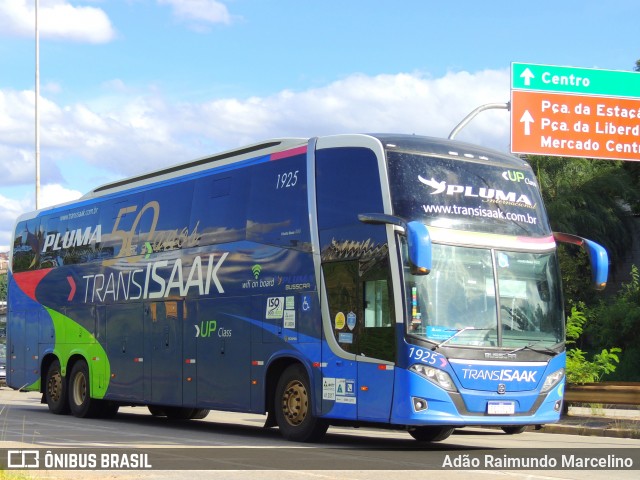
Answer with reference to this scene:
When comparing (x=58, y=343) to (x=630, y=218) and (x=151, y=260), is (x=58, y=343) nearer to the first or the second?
(x=151, y=260)

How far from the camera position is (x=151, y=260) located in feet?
65.4

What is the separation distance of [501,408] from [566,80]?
38.1ft

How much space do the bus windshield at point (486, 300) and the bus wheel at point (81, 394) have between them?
33.0 feet

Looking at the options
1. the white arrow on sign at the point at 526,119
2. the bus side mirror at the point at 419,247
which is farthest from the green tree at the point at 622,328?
the bus side mirror at the point at 419,247

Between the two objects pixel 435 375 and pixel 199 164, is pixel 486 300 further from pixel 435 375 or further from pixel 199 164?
pixel 199 164

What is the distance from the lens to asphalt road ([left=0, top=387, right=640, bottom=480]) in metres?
11.7

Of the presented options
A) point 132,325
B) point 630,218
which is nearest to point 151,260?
point 132,325

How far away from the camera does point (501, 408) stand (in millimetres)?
14367

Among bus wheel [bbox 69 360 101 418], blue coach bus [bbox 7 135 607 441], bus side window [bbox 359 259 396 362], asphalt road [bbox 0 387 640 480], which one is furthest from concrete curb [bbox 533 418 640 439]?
bus wheel [bbox 69 360 101 418]

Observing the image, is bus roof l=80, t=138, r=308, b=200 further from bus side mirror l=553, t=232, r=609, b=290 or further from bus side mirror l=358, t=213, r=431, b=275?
bus side mirror l=553, t=232, r=609, b=290

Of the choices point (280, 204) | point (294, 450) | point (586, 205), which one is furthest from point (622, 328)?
point (294, 450)

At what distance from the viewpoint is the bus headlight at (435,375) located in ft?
45.8

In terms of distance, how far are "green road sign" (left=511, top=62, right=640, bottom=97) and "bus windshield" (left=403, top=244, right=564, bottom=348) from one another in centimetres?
942

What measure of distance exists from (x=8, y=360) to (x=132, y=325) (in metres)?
6.07
